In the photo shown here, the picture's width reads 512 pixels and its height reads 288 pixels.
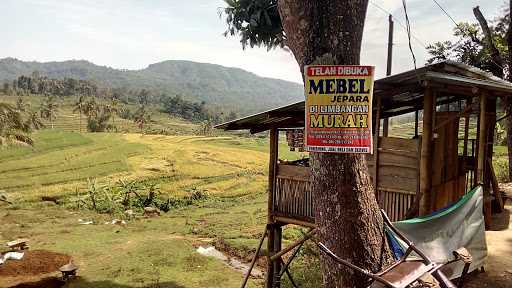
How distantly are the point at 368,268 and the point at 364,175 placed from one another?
947 millimetres

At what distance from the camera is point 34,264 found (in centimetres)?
1625

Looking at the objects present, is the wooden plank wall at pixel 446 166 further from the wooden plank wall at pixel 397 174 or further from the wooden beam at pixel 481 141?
the wooden plank wall at pixel 397 174

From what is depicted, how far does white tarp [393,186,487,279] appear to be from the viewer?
614 cm

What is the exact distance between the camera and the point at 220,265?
16188 millimetres

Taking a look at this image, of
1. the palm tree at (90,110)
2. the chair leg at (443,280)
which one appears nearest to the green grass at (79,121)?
the palm tree at (90,110)

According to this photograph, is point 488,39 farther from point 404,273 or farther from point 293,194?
point 404,273

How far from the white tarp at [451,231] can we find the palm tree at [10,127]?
26.8 meters

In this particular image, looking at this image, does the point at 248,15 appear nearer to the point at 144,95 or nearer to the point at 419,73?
the point at 419,73

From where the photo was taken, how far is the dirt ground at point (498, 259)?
720 centimetres

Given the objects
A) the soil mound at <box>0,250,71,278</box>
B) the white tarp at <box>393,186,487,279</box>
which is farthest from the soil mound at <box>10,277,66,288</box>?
the white tarp at <box>393,186,487,279</box>

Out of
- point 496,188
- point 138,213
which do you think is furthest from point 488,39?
point 138,213

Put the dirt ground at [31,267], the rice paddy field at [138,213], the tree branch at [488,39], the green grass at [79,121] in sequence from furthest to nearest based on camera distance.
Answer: the green grass at [79,121] < the tree branch at [488,39] < the rice paddy field at [138,213] < the dirt ground at [31,267]

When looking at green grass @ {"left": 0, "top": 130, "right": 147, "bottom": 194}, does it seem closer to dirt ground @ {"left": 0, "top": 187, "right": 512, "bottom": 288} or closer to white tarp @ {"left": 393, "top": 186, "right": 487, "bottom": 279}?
dirt ground @ {"left": 0, "top": 187, "right": 512, "bottom": 288}

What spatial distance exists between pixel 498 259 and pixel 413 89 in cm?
366
